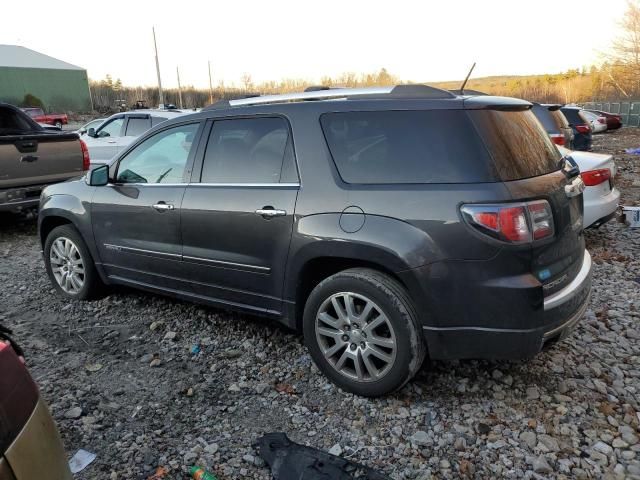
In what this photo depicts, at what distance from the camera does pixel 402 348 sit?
9.48 feet

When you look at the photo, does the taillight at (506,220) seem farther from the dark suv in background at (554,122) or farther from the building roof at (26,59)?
the building roof at (26,59)

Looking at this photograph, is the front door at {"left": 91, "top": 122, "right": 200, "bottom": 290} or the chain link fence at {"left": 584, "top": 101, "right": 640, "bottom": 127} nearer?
the front door at {"left": 91, "top": 122, "right": 200, "bottom": 290}

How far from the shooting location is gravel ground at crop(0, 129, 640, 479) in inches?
104

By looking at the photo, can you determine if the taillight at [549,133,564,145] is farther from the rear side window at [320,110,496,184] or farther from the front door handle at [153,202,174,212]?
the front door handle at [153,202,174,212]

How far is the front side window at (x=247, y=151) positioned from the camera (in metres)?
3.41

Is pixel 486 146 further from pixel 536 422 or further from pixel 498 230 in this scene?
pixel 536 422

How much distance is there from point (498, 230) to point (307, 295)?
1320mm

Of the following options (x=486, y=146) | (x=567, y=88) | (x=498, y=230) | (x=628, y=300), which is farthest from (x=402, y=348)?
(x=567, y=88)

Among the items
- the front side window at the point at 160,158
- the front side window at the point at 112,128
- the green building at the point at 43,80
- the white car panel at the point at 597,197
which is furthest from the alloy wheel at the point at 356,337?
the green building at the point at 43,80

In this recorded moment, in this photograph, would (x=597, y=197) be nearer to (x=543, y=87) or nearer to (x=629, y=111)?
(x=629, y=111)

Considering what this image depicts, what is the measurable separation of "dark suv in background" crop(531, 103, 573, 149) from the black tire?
6649mm

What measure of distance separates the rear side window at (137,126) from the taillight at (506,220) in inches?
361

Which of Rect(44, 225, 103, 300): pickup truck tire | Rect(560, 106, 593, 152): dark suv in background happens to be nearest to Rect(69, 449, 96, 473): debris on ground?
Rect(44, 225, 103, 300): pickup truck tire

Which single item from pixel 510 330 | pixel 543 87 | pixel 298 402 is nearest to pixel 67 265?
pixel 298 402
